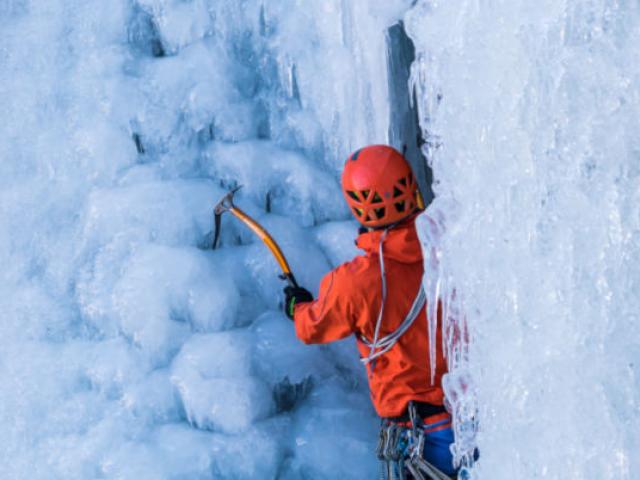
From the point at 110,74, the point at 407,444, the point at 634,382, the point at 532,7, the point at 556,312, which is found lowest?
the point at 407,444

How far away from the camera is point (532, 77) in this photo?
2250 millimetres

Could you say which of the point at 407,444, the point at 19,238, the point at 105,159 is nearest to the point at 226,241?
the point at 105,159

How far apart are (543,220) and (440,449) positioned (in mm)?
1033

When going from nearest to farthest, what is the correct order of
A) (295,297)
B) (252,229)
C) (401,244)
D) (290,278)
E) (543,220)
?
(543,220) → (401,244) → (295,297) → (290,278) → (252,229)

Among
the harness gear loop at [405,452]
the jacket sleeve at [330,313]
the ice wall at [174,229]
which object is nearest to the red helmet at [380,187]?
the jacket sleeve at [330,313]

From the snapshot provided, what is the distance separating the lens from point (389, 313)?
111 inches

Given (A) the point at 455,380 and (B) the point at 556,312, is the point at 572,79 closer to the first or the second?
(B) the point at 556,312

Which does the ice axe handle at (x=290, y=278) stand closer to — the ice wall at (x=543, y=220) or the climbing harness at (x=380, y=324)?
the climbing harness at (x=380, y=324)

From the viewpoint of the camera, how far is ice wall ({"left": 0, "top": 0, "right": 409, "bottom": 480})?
11.3 feet

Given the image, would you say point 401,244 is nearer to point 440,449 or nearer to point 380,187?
point 380,187

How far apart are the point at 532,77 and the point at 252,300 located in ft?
6.04

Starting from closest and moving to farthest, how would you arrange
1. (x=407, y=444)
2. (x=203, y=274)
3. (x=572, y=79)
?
(x=572, y=79) < (x=407, y=444) < (x=203, y=274)

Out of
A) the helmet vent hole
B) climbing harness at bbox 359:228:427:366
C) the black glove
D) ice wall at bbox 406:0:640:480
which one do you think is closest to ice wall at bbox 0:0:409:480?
the black glove

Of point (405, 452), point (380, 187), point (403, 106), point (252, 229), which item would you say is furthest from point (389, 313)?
point (403, 106)
